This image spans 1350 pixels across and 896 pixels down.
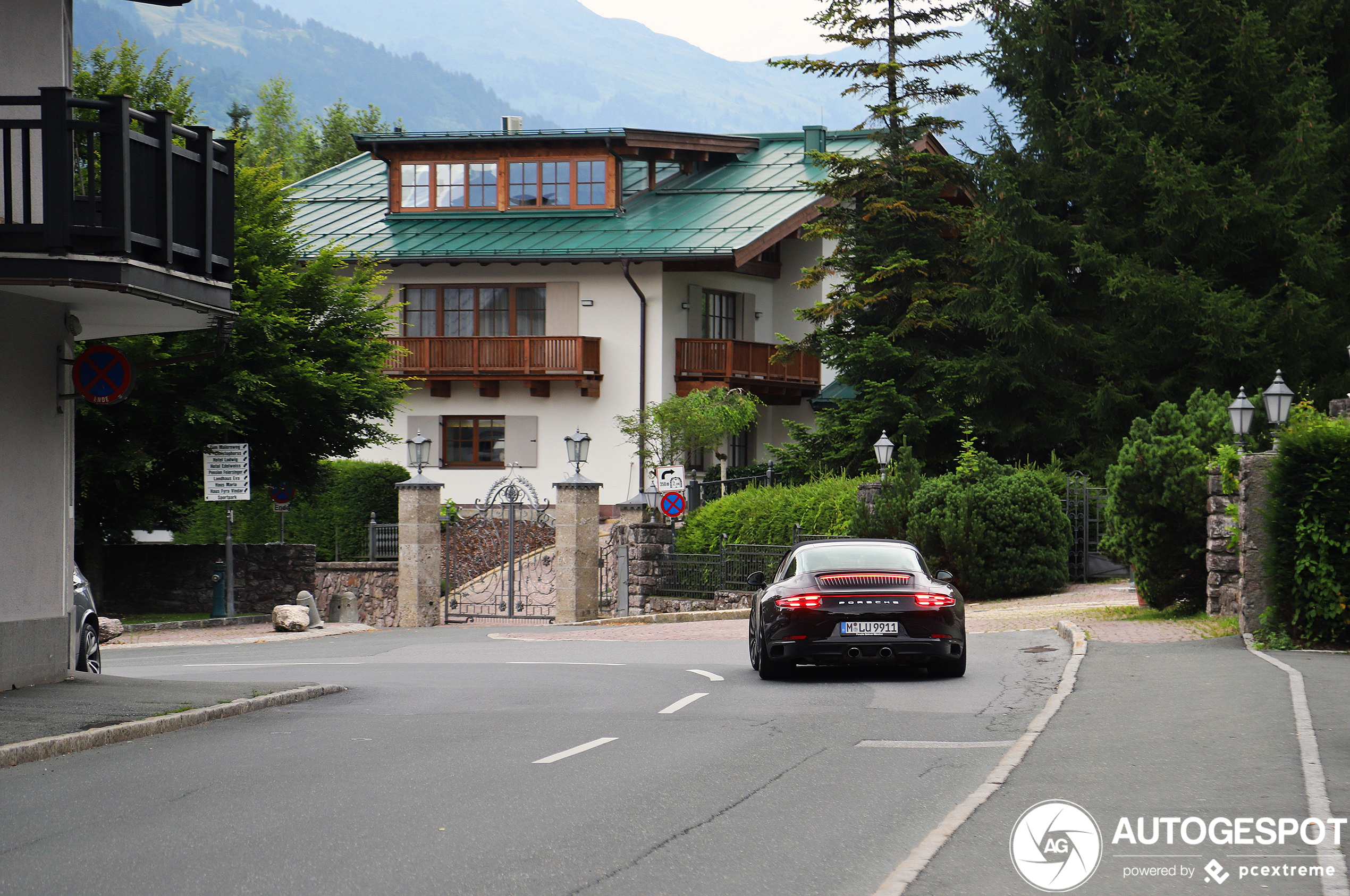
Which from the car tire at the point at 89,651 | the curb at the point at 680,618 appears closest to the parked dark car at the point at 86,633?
the car tire at the point at 89,651

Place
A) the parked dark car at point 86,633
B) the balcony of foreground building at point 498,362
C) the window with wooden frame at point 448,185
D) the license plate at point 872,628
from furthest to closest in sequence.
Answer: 1. the window with wooden frame at point 448,185
2. the balcony of foreground building at point 498,362
3. the parked dark car at point 86,633
4. the license plate at point 872,628

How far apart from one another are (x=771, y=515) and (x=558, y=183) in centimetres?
1855

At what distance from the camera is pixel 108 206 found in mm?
12094

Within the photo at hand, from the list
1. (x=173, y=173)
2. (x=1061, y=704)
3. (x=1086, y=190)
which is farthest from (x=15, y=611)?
(x=1086, y=190)

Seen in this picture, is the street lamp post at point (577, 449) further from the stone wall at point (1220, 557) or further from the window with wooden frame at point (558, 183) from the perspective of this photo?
the window with wooden frame at point (558, 183)

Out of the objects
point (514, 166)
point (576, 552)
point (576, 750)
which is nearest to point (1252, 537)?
point (576, 750)

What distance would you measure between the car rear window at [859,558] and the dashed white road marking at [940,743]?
14.7ft

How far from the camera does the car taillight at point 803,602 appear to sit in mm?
14312

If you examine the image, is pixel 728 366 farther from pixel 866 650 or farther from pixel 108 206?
pixel 108 206

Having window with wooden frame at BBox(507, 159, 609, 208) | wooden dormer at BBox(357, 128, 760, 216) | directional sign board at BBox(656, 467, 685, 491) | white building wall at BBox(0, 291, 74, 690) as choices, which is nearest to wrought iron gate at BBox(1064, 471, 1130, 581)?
directional sign board at BBox(656, 467, 685, 491)

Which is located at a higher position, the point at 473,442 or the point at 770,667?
the point at 473,442

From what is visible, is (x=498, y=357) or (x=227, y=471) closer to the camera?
(x=227, y=471)

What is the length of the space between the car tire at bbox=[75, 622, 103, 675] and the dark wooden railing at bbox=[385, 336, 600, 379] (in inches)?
1107

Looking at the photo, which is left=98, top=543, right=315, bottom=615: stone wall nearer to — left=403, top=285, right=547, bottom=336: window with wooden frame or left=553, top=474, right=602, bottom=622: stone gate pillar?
left=553, top=474, right=602, bottom=622: stone gate pillar
